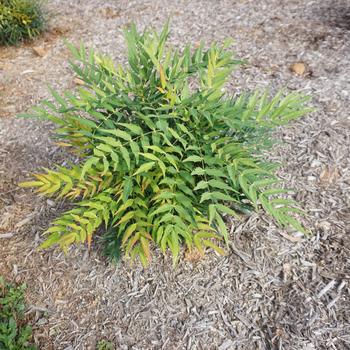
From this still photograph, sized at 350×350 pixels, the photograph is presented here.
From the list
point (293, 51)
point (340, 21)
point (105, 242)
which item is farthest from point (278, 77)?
point (105, 242)

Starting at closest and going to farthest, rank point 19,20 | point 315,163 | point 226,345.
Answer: point 226,345 → point 315,163 → point 19,20

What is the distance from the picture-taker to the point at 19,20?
15.2 ft

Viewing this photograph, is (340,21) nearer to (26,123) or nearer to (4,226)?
(26,123)

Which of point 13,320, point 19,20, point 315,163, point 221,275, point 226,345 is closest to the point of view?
point 226,345

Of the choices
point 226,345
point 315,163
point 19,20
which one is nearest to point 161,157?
point 226,345

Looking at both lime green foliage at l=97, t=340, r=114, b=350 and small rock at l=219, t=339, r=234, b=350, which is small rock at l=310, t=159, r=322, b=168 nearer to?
small rock at l=219, t=339, r=234, b=350

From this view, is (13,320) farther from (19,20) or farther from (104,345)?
(19,20)

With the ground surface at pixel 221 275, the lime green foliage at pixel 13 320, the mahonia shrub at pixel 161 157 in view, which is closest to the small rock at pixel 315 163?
the ground surface at pixel 221 275

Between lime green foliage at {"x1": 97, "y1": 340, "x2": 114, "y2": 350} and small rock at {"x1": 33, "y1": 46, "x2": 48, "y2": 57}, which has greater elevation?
small rock at {"x1": 33, "y1": 46, "x2": 48, "y2": 57}

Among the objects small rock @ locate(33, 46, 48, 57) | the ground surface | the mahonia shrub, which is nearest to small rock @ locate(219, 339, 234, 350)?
the ground surface

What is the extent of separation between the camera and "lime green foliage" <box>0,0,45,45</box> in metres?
4.55

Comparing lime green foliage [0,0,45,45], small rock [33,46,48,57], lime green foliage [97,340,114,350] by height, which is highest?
lime green foliage [0,0,45,45]

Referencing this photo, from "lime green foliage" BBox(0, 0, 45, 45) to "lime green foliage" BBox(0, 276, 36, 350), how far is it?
335 cm

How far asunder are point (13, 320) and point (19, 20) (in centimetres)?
370
